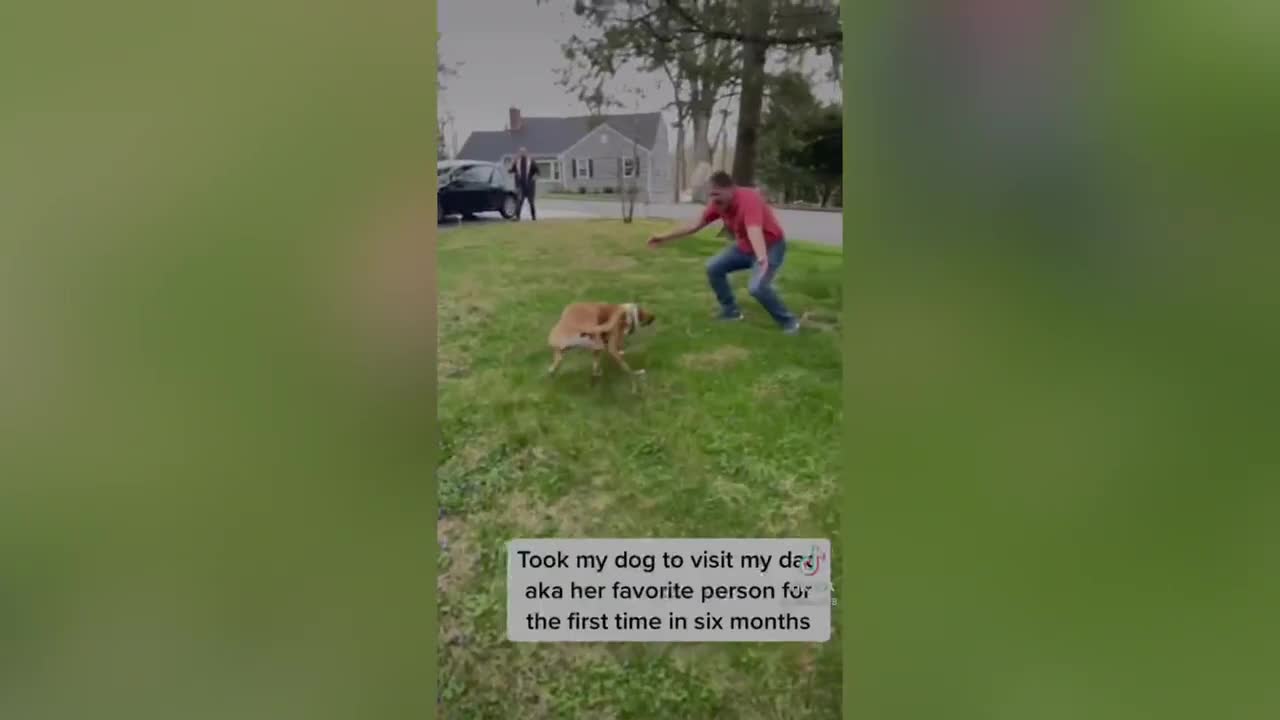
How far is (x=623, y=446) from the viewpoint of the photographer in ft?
4.75

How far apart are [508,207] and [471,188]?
0.09 m

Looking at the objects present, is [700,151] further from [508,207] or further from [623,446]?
[623,446]

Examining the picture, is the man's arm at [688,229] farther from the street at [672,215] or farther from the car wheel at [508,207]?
the car wheel at [508,207]

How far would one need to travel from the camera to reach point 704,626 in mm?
1402
